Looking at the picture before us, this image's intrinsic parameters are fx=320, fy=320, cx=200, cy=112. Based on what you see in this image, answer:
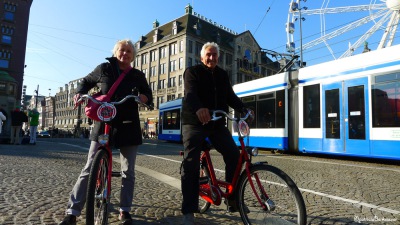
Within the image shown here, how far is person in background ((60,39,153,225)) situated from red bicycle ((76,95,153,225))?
13cm

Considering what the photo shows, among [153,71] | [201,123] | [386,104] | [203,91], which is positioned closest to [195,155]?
[201,123]

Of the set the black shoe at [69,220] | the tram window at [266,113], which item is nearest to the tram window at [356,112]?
the tram window at [266,113]

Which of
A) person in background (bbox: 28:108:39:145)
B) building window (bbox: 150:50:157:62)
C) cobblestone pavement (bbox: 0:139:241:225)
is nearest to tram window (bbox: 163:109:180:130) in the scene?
person in background (bbox: 28:108:39:145)

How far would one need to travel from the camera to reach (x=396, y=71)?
347 inches

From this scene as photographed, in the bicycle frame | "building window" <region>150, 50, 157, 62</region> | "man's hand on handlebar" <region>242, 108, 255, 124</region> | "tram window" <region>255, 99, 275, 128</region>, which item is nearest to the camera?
the bicycle frame

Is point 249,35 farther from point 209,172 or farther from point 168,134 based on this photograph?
point 209,172

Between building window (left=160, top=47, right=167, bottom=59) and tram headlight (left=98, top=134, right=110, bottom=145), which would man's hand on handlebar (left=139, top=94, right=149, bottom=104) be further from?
building window (left=160, top=47, right=167, bottom=59)

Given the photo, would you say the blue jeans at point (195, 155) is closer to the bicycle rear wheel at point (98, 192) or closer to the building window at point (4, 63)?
the bicycle rear wheel at point (98, 192)

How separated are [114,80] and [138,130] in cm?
59

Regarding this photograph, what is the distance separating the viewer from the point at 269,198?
2859 mm

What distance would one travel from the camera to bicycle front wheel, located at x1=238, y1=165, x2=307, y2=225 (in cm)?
260

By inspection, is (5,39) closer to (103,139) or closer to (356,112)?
(356,112)

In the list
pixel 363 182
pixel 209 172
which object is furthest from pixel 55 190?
pixel 363 182

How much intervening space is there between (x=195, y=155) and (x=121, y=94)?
3.30 feet
